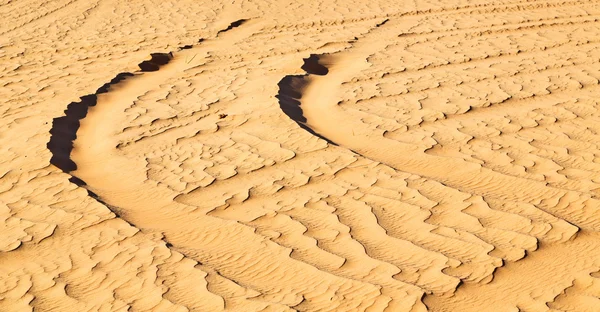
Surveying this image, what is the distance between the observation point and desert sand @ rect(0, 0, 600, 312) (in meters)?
3.64

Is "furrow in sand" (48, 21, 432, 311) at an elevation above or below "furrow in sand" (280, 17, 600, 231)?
above

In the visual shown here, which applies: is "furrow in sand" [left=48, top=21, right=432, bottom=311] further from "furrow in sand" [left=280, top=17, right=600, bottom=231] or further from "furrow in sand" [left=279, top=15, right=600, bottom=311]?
"furrow in sand" [left=280, top=17, right=600, bottom=231]

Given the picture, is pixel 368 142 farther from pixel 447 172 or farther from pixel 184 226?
pixel 184 226

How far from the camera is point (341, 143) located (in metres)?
5.78

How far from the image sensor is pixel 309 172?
202 inches

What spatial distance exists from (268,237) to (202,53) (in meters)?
5.48

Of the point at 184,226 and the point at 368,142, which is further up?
the point at 184,226

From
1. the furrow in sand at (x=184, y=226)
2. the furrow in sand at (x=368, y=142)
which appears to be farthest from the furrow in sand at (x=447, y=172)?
the furrow in sand at (x=184, y=226)

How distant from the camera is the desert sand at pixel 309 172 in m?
3.64

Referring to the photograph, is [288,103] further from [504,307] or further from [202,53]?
[504,307]

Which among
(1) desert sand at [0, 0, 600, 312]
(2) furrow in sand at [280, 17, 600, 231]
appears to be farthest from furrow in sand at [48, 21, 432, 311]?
(2) furrow in sand at [280, 17, 600, 231]

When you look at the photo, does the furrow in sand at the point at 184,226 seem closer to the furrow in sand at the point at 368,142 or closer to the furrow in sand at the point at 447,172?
the furrow in sand at the point at 447,172

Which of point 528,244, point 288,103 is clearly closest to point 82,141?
point 288,103

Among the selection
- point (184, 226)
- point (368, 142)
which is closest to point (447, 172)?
point (368, 142)
